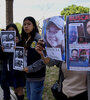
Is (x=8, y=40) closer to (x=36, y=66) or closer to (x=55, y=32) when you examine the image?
(x=36, y=66)

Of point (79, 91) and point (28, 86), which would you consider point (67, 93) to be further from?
point (28, 86)

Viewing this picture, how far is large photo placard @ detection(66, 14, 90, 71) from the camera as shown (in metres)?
1.27

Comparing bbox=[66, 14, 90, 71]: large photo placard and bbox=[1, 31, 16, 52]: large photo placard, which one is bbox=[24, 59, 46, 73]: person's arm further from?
bbox=[66, 14, 90, 71]: large photo placard

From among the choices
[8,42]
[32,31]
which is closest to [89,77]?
[32,31]

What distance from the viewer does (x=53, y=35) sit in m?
1.46

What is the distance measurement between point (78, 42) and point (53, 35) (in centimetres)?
27

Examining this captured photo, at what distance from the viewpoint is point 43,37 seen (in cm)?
161

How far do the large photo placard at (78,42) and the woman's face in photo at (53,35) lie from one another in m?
0.13

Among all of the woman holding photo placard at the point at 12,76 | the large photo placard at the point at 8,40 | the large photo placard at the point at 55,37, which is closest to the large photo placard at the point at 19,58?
the large photo placard at the point at 8,40

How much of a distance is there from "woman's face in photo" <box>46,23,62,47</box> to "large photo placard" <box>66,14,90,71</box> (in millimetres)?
129

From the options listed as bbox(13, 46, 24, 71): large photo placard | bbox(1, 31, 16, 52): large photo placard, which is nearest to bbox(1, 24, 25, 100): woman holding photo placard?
bbox(1, 31, 16, 52): large photo placard

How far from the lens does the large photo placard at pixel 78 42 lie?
1.27 m

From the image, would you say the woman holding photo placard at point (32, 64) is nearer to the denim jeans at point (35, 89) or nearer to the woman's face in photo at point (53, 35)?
the denim jeans at point (35, 89)

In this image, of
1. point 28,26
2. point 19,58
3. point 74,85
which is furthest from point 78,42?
point 19,58
